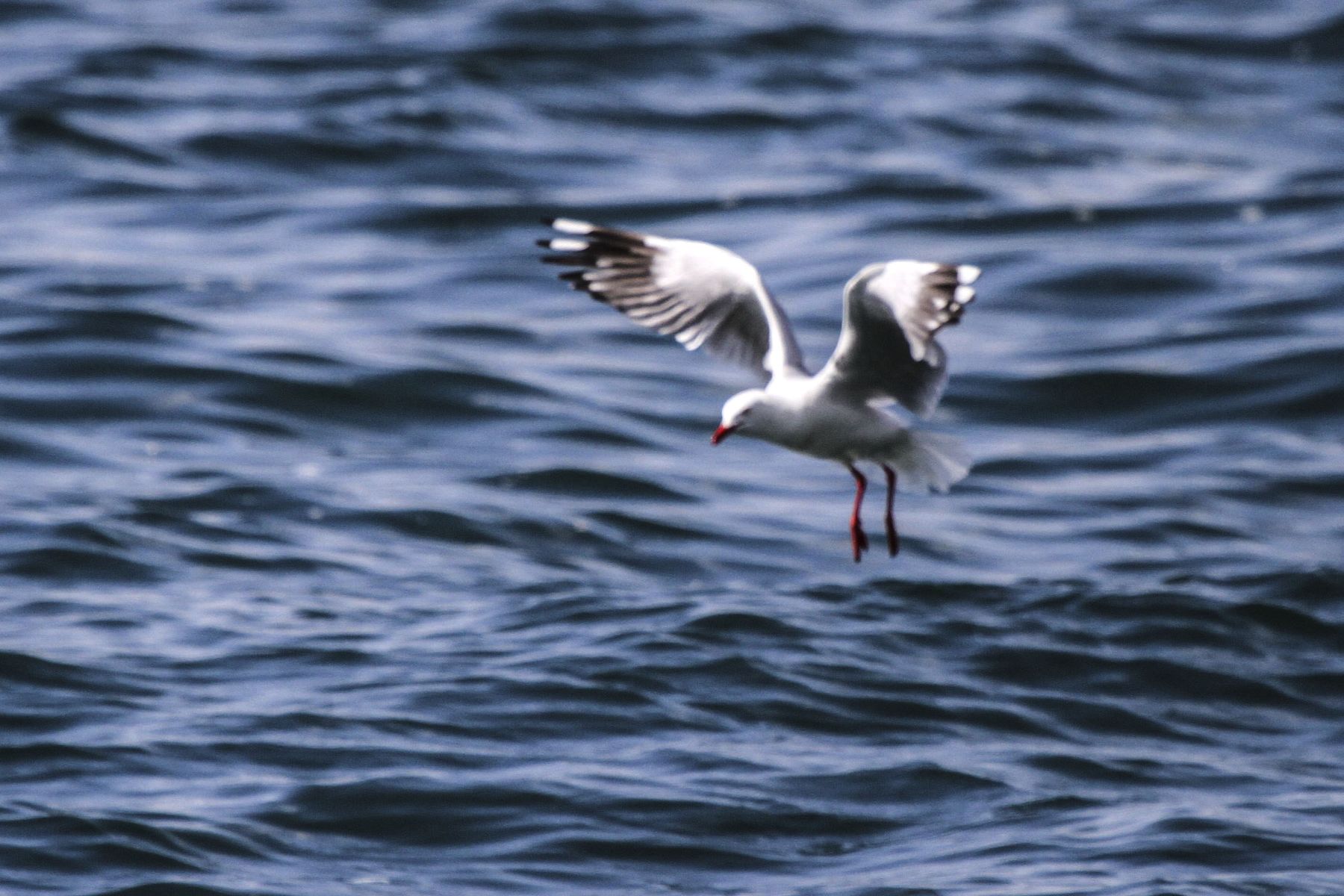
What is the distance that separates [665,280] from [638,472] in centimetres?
508

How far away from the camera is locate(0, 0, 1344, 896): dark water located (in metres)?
9.00

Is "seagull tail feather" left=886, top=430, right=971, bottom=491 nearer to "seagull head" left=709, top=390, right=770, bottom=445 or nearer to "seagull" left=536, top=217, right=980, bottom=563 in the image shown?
"seagull" left=536, top=217, right=980, bottom=563

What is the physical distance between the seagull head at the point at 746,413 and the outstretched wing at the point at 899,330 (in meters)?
0.27

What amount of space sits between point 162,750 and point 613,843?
5.99ft

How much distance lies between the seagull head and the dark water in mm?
1954

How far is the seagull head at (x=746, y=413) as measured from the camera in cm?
738

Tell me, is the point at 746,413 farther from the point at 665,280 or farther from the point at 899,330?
the point at 665,280

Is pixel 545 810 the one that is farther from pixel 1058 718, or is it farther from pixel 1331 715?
pixel 1331 715

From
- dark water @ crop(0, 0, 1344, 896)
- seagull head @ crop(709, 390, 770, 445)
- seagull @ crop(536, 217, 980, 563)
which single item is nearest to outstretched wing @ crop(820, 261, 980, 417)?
seagull @ crop(536, 217, 980, 563)

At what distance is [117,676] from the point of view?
32.6 feet

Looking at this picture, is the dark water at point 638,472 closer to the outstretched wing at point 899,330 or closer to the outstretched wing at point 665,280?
the outstretched wing at point 899,330

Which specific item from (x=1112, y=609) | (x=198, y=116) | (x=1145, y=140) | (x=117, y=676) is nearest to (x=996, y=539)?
(x=1112, y=609)

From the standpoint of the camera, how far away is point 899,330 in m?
7.29

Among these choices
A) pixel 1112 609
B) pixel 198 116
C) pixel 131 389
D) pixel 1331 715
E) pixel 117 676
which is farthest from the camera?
pixel 198 116
